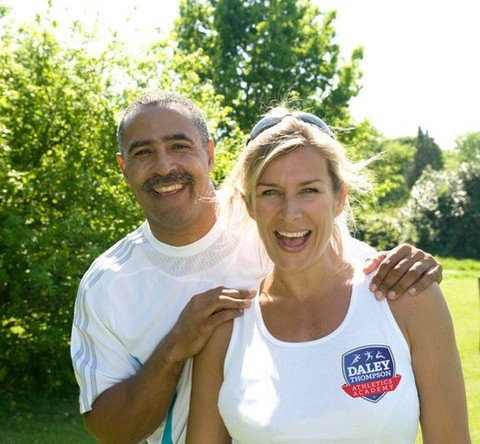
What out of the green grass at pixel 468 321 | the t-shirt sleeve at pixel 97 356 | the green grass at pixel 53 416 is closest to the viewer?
the t-shirt sleeve at pixel 97 356

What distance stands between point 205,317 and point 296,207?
542 millimetres

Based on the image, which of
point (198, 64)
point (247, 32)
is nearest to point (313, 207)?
point (198, 64)

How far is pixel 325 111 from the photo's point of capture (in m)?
24.8

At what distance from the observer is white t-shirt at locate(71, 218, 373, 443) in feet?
11.8

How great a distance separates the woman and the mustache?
19.1 inches

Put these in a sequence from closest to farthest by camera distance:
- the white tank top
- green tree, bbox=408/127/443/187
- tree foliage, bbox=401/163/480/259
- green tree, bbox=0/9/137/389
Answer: the white tank top → green tree, bbox=0/9/137/389 → tree foliage, bbox=401/163/480/259 → green tree, bbox=408/127/443/187

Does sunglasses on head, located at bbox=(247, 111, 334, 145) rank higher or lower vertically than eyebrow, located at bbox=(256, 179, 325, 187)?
higher

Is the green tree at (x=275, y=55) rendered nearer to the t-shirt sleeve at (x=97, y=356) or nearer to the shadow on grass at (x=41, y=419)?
the shadow on grass at (x=41, y=419)

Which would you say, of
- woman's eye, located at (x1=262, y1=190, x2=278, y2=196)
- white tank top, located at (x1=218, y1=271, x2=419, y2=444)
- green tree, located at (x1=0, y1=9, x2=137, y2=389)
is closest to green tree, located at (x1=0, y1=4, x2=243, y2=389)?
green tree, located at (x1=0, y1=9, x2=137, y2=389)

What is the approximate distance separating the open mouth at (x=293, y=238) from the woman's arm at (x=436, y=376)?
0.43 metres

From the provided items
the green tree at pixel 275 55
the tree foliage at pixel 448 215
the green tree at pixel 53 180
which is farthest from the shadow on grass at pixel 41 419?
the tree foliage at pixel 448 215

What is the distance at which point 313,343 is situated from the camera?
3.01 metres

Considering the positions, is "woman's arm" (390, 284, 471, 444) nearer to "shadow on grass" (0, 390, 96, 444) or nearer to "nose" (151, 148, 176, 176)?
"nose" (151, 148, 176, 176)

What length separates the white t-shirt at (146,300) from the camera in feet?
11.8
